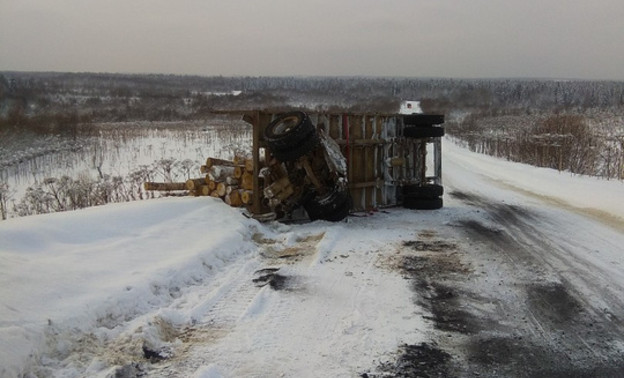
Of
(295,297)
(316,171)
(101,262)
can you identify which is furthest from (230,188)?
(295,297)

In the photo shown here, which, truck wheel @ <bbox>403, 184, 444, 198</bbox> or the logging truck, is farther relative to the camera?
truck wheel @ <bbox>403, 184, 444, 198</bbox>

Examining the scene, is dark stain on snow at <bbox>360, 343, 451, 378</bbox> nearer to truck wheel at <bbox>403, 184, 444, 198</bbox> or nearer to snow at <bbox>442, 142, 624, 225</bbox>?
truck wheel at <bbox>403, 184, 444, 198</bbox>

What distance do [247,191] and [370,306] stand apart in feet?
15.6

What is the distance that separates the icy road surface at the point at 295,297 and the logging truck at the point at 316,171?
561 millimetres

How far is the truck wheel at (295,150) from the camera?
9227mm

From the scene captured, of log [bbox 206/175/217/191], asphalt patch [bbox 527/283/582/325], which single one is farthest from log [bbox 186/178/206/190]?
asphalt patch [bbox 527/283/582/325]

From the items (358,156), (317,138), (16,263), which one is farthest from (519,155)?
(16,263)

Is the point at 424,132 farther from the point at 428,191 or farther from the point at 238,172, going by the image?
the point at 238,172

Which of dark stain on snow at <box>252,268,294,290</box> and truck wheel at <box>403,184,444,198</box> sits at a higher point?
truck wheel at <box>403,184,444,198</box>

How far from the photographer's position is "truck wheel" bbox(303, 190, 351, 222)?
31.2ft

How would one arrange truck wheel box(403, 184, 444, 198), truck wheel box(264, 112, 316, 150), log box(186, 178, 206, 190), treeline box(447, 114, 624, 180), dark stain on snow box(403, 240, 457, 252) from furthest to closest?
treeline box(447, 114, 624, 180), truck wheel box(403, 184, 444, 198), log box(186, 178, 206, 190), truck wheel box(264, 112, 316, 150), dark stain on snow box(403, 240, 457, 252)

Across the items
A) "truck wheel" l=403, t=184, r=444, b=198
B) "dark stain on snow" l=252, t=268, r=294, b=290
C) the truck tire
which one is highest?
the truck tire

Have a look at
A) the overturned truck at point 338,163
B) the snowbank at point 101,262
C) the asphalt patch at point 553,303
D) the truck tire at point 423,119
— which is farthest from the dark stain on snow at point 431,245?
the truck tire at point 423,119

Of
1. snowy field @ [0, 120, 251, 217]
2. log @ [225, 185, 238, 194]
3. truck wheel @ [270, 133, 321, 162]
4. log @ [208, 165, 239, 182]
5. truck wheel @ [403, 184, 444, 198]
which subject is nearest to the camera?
truck wheel @ [270, 133, 321, 162]
